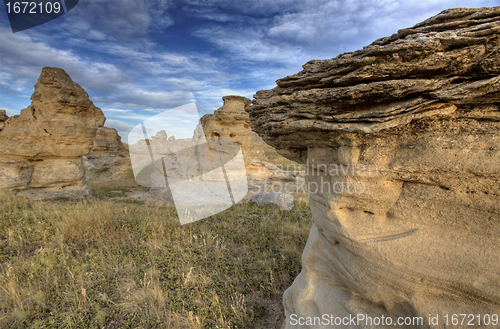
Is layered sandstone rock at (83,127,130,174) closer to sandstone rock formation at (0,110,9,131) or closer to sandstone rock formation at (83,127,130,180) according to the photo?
sandstone rock formation at (83,127,130,180)

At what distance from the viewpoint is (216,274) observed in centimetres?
347

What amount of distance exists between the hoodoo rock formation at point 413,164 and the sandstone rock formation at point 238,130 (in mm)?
9913

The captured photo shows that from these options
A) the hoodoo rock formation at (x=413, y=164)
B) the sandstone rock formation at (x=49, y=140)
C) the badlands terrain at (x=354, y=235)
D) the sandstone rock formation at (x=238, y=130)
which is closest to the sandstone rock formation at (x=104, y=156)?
the sandstone rock formation at (x=49, y=140)

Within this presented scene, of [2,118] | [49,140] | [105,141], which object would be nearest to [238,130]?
[49,140]

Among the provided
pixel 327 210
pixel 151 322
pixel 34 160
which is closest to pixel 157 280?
pixel 151 322

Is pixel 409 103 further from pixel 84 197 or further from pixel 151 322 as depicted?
pixel 84 197

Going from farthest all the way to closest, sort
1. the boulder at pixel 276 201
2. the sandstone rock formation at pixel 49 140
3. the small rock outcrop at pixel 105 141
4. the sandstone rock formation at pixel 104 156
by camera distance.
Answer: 1. the small rock outcrop at pixel 105 141
2. the sandstone rock formation at pixel 104 156
3. the sandstone rock formation at pixel 49 140
4. the boulder at pixel 276 201

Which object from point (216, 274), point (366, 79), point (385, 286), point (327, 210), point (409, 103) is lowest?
point (216, 274)

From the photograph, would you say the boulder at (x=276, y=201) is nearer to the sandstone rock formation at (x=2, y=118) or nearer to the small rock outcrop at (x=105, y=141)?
the sandstone rock formation at (x=2, y=118)

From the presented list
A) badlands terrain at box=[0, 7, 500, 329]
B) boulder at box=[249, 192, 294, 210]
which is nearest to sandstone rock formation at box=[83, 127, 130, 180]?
badlands terrain at box=[0, 7, 500, 329]

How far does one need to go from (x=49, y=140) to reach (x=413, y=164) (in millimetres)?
10437

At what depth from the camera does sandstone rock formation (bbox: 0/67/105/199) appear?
734cm

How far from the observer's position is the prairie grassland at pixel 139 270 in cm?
266

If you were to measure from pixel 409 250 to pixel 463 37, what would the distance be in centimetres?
155
